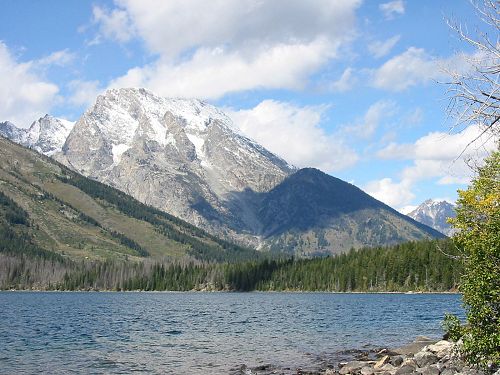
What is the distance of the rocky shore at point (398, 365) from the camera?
108 ft

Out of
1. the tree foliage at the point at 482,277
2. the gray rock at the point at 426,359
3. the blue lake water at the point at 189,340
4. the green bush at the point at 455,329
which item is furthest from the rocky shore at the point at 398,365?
the blue lake water at the point at 189,340

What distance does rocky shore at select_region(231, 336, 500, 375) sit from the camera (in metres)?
32.8

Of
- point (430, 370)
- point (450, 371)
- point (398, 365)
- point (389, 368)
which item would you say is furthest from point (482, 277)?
point (398, 365)

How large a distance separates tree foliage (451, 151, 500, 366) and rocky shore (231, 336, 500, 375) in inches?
60.9

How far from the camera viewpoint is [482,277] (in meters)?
26.2

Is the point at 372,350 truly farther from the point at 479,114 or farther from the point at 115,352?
the point at 479,114

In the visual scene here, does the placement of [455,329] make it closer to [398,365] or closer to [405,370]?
[405,370]

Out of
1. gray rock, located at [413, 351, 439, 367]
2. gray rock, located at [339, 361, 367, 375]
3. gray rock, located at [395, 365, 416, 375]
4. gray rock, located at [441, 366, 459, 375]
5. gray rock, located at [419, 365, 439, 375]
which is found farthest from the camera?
gray rock, located at [339, 361, 367, 375]

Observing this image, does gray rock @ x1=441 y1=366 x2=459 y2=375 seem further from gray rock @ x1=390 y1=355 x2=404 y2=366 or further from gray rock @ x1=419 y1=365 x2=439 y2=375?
gray rock @ x1=390 y1=355 x2=404 y2=366

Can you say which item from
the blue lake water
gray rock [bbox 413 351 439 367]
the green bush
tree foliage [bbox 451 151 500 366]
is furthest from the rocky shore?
the blue lake water

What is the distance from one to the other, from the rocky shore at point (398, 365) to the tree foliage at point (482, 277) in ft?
5.08

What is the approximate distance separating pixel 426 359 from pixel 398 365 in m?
2.60

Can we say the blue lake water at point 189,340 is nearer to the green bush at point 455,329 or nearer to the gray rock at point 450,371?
the gray rock at point 450,371

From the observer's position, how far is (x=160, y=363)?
4912 centimetres
